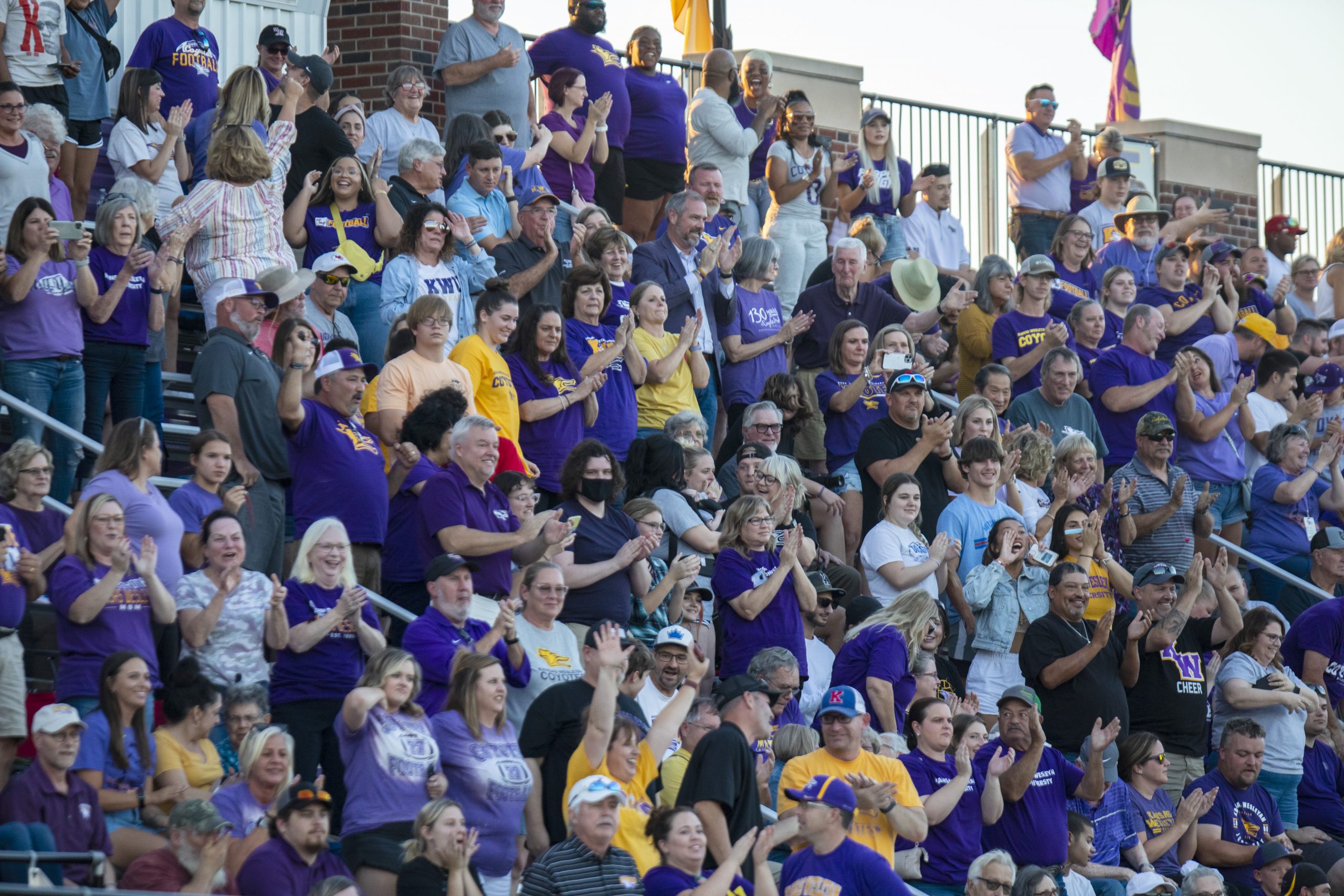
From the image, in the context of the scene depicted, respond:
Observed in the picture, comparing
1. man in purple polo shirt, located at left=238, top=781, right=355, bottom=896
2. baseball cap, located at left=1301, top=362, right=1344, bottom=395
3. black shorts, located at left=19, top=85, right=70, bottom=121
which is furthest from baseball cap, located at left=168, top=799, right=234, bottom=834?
baseball cap, located at left=1301, top=362, right=1344, bottom=395

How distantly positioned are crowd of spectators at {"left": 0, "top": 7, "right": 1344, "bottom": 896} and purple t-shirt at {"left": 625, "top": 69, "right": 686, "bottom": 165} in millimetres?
30

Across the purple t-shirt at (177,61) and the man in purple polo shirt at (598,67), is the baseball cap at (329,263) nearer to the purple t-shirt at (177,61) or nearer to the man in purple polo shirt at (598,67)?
the purple t-shirt at (177,61)

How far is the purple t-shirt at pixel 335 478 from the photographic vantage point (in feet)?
31.1

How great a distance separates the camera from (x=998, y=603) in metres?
11.4

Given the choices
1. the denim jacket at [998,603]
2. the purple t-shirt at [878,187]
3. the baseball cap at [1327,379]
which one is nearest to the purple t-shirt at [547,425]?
the denim jacket at [998,603]

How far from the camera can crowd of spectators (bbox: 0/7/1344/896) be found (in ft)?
26.8

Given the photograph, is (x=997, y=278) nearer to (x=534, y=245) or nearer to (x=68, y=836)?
(x=534, y=245)

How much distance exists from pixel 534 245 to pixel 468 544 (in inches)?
137

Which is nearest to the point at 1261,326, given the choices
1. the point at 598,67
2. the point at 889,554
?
the point at 598,67

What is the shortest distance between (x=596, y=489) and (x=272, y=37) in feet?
14.9

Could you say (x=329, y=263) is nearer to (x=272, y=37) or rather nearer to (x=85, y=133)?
(x=85, y=133)

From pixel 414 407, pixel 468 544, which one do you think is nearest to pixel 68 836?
pixel 468 544

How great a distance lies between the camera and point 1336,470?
1478cm

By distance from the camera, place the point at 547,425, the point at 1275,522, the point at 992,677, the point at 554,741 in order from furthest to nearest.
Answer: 1. the point at 1275,522
2. the point at 992,677
3. the point at 547,425
4. the point at 554,741
